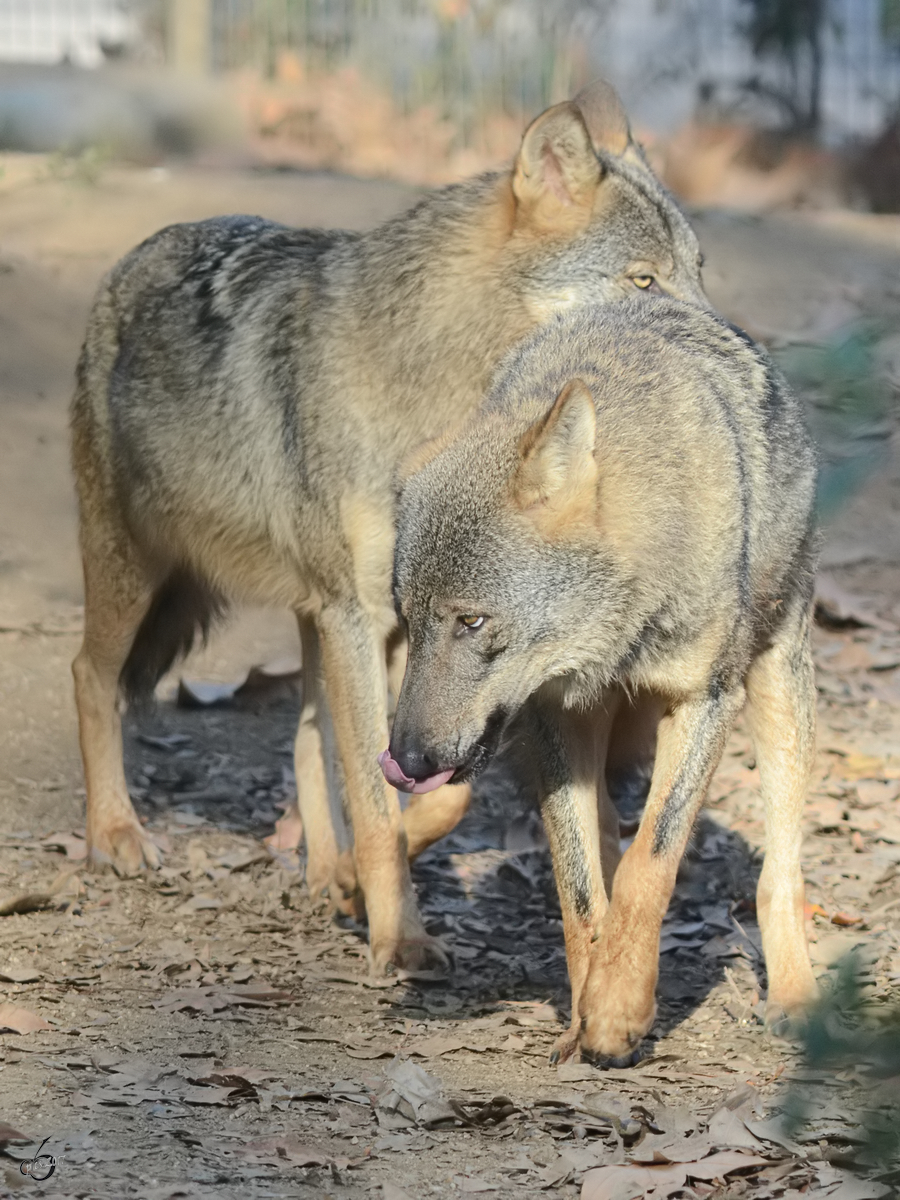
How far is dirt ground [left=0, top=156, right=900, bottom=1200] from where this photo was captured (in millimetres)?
3197

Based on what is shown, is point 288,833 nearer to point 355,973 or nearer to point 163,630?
point 163,630

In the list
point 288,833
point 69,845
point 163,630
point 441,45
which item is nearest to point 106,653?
point 163,630

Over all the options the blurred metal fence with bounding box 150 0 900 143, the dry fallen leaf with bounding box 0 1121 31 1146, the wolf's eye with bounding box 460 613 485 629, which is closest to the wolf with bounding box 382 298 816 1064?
the wolf's eye with bounding box 460 613 485 629

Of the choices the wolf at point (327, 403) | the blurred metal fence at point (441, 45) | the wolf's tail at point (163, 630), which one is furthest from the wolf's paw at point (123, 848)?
the blurred metal fence at point (441, 45)

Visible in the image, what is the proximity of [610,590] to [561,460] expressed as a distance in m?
0.36

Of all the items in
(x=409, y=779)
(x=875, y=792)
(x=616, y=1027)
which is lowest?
(x=875, y=792)

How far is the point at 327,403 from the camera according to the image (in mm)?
5172

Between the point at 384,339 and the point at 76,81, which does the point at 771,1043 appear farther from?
the point at 76,81

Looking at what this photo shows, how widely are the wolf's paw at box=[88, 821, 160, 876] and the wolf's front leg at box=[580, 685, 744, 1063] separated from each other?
2224mm

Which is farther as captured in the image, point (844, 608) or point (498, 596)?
point (844, 608)

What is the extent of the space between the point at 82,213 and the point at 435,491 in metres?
9.11

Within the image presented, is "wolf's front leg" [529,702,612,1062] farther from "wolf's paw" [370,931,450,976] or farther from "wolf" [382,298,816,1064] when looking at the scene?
"wolf's paw" [370,931,450,976]

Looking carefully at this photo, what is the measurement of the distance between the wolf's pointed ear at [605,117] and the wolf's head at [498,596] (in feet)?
7.61

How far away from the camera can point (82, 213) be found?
12203 millimetres
